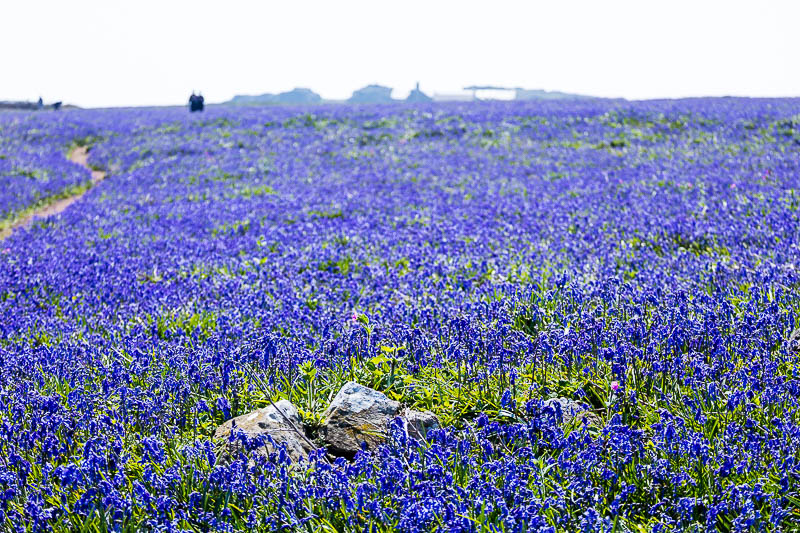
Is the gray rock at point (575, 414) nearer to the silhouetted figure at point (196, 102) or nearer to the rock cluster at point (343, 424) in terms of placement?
the rock cluster at point (343, 424)

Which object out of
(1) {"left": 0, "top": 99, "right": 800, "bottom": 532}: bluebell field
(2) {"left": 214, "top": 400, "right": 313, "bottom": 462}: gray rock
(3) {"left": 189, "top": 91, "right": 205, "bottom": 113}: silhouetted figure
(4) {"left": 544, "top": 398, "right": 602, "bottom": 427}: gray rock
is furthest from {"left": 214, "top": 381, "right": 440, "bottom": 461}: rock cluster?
(3) {"left": 189, "top": 91, "right": 205, "bottom": 113}: silhouetted figure

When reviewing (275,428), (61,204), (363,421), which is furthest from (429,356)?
(61,204)

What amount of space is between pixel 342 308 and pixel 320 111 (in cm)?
→ 2895

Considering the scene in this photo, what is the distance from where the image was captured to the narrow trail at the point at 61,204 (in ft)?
46.7

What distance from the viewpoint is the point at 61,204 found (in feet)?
57.4

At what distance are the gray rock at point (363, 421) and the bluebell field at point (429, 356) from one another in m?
0.16

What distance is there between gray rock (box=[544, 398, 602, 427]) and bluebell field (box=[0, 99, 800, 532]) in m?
0.08

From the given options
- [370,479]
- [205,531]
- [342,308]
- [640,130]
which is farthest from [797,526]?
[640,130]

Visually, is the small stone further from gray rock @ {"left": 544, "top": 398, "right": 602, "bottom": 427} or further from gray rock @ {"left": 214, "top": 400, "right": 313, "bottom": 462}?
gray rock @ {"left": 544, "top": 398, "right": 602, "bottom": 427}

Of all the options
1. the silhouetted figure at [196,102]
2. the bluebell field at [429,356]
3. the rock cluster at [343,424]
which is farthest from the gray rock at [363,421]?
the silhouetted figure at [196,102]

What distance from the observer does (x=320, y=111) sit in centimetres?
3356

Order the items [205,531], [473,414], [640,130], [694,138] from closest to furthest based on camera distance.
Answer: [205,531] → [473,414] → [694,138] → [640,130]

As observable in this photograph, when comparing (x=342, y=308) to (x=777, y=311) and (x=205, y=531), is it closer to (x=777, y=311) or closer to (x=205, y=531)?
(x=205, y=531)

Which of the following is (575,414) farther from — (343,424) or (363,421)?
(343,424)
